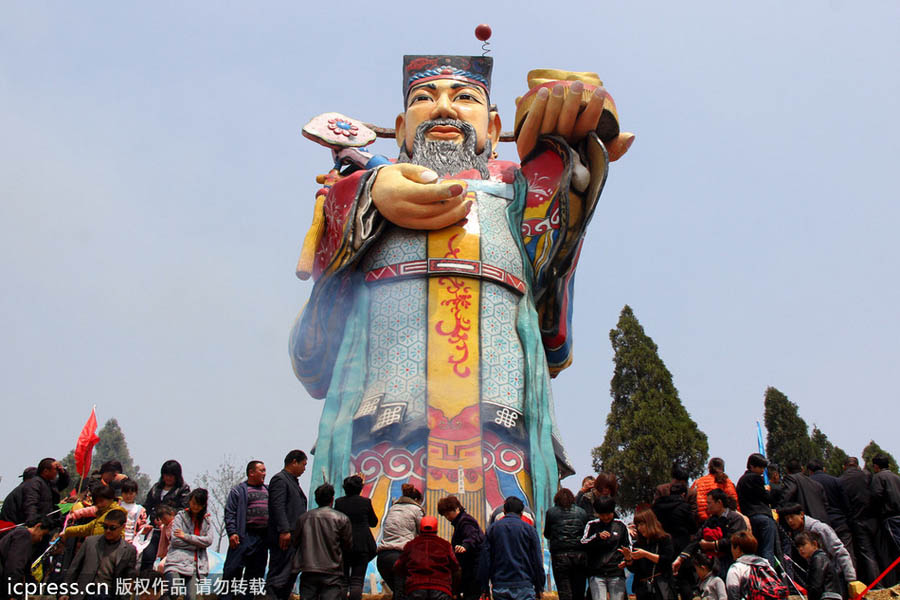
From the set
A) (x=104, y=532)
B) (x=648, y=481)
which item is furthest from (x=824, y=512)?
(x=648, y=481)

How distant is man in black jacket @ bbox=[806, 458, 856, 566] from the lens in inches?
280

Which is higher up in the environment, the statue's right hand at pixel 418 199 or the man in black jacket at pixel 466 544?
the statue's right hand at pixel 418 199

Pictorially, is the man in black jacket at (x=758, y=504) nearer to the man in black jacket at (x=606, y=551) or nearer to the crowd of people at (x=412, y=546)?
the crowd of people at (x=412, y=546)

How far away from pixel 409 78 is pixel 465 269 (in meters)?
2.91

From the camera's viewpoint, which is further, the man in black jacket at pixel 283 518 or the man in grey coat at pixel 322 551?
the man in black jacket at pixel 283 518

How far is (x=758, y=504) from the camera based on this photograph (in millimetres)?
6258

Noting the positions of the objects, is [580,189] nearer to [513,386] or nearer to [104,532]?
[513,386]

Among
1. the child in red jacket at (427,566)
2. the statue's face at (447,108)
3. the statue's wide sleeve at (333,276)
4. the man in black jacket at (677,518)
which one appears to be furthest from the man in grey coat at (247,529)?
the statue's face at (447,108)

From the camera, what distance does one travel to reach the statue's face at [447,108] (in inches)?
398

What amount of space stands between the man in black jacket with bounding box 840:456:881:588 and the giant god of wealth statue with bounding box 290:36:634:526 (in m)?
2.58

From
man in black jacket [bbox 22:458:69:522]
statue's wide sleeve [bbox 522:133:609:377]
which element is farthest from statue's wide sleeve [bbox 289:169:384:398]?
man in black jacket [bbox 22:458:69:522]

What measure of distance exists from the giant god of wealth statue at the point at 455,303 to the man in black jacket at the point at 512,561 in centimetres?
238

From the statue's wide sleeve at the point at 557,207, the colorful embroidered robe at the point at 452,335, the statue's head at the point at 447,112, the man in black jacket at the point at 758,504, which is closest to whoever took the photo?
the man in black jacket at the point at 758,504

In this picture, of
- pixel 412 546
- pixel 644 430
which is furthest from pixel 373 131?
pixel 644 430
